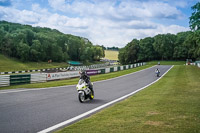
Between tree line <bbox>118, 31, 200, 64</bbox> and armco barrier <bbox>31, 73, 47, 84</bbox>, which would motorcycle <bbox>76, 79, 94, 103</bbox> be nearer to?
armco barrier <bbox>31, 73, 47, 84</bbox>

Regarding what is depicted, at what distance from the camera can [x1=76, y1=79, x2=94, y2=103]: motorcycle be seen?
1113cm

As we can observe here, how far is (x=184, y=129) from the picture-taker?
5.83 meters

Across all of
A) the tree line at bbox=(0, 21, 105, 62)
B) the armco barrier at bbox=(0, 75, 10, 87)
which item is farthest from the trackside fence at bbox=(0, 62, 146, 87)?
the tree line at bbox=(0, 21, 105, 62)

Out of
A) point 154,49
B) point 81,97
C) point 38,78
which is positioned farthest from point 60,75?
point 154,49

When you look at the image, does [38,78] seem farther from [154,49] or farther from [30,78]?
[154,49]

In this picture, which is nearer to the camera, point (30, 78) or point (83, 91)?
point (83, 91)

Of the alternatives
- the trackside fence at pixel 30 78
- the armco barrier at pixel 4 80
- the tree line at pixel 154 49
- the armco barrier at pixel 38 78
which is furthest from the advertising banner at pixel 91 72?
the tree line at pixel 154 49

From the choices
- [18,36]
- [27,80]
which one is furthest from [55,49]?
[27,80]

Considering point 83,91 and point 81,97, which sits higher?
point 83,91

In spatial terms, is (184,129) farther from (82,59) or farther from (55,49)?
(82,59)

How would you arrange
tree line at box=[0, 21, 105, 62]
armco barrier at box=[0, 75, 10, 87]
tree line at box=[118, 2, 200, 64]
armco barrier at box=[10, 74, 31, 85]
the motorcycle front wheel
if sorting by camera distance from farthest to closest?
tree line at box=[118, 2, 200, 64]
tree line at box=[0, 21, 105, 62]
armco barrier at box=[10, 74, 31, 85]
armco barrier at box=[0, 75, 10, 87]
the motorcycle front wheel

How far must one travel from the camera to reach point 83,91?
1127 cm

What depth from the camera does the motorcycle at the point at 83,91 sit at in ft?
36.5

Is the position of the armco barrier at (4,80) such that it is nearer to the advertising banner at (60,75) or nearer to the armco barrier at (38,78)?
the armco barrier at (38,78)
